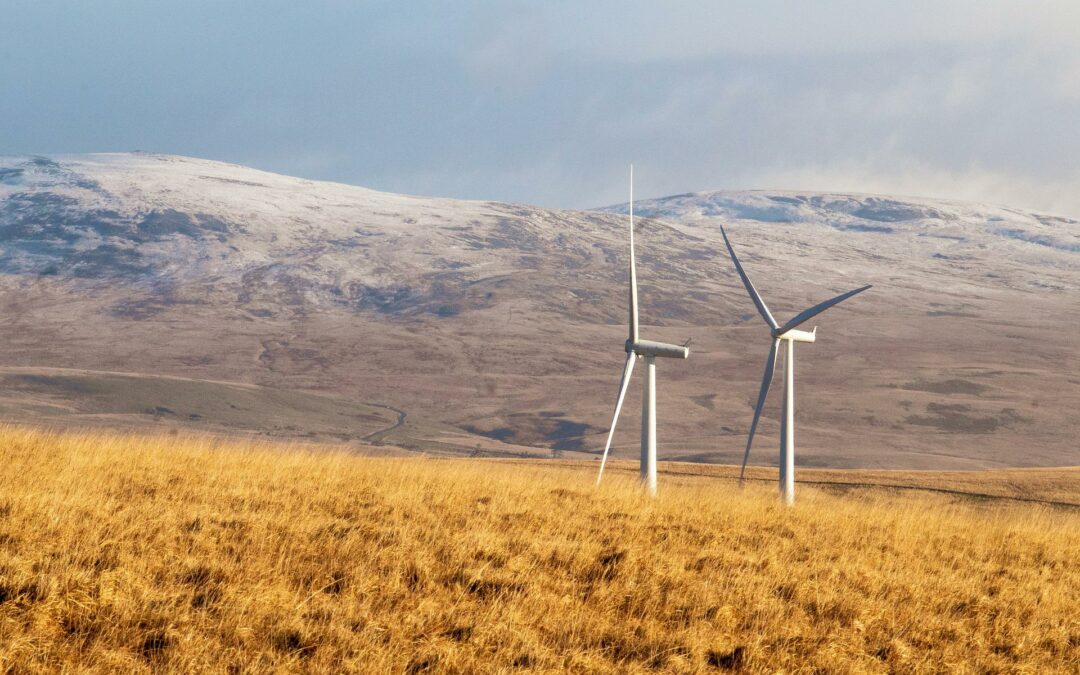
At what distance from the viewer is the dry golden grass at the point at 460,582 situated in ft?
29.6

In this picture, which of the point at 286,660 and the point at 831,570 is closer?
the point at 286,660

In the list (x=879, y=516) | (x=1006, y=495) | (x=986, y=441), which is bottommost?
(x=986, y=441)

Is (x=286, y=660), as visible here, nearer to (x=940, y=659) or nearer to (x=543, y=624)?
(x=543, y=624)

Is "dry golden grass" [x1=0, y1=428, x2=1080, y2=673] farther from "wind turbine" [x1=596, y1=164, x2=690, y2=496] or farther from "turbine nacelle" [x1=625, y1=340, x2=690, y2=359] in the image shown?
"turbine nacelle" [x1=625, y1=340, x2=690, y2=359]

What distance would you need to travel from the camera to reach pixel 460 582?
1078 centimetres

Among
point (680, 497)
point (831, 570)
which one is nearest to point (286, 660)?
point (831, 570)

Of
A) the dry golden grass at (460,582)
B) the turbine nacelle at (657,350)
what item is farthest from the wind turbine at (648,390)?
the dry golden grass at (460,582)

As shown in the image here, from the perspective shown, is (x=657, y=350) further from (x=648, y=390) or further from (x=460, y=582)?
(x=460, y=582)

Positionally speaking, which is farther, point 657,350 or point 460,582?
point 657,350

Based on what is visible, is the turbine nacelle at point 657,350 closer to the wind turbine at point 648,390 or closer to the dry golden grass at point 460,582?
the wind turbine at point 648,390

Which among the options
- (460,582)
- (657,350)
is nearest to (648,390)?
(657,350)

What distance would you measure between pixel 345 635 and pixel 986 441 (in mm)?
172685

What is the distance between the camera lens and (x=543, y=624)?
9.89 metres

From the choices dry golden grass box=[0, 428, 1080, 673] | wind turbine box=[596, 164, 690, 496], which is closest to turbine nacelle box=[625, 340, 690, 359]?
wind turbine box=[596, 164, 690, 496]
